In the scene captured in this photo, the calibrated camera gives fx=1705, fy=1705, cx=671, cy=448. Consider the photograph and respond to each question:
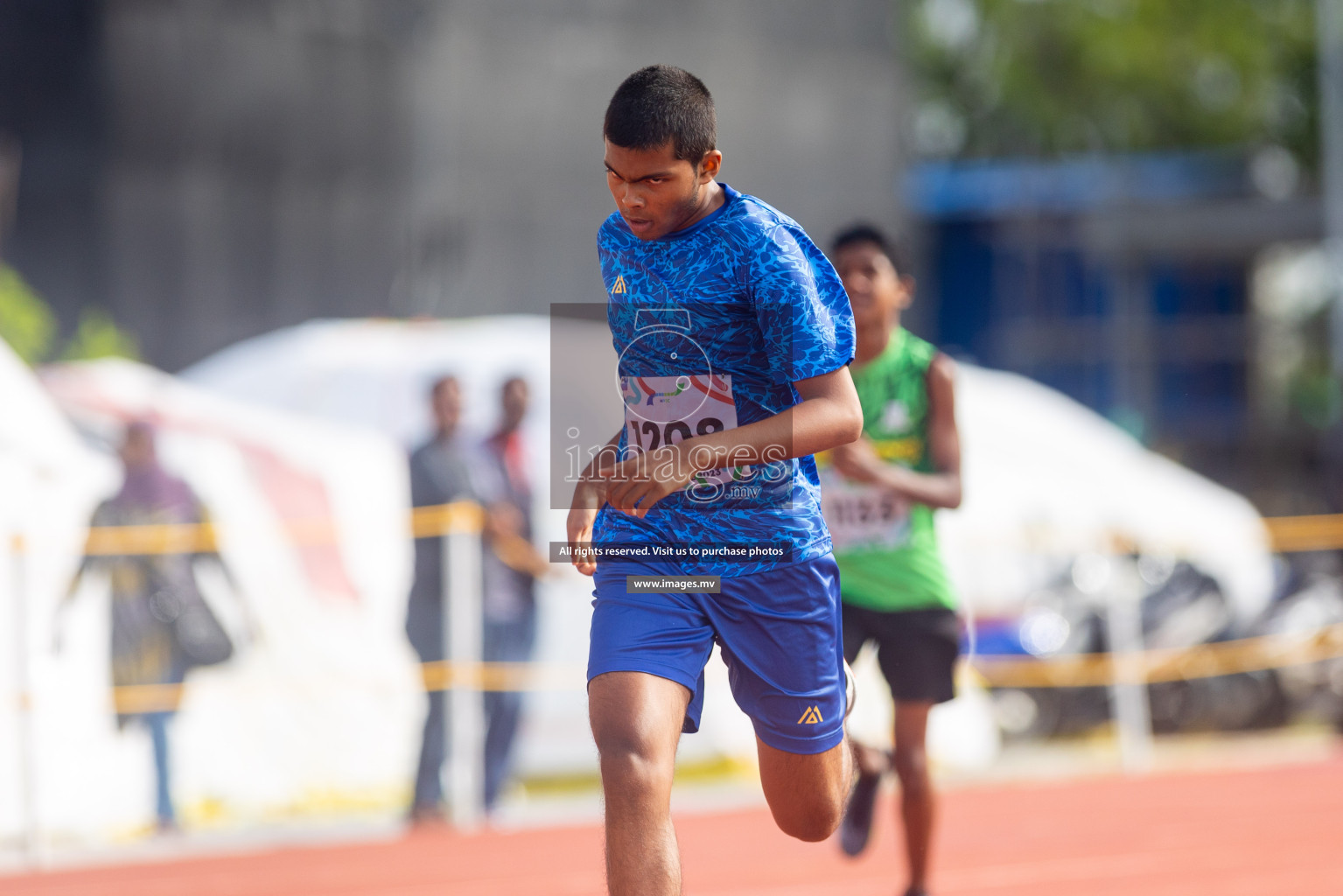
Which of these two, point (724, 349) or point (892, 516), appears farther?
point (892, 516)

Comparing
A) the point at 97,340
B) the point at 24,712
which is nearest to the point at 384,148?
the point at 97,340

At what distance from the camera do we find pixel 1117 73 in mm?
49312

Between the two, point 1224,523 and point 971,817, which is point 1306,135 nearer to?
point 1224,523

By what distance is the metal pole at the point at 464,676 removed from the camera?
30.6 ft

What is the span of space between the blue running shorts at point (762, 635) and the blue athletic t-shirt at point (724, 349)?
0.06 m

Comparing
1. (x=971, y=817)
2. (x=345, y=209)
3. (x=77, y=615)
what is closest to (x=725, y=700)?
(x=971, y=817)

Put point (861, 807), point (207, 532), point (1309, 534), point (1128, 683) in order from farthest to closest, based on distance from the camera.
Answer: point (1309, 534)
point (1128, 683)
point (207, 532)
point (861, 807)

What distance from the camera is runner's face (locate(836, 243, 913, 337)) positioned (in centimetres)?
577

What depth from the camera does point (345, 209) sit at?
14.8 metres

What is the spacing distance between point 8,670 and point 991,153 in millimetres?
48094

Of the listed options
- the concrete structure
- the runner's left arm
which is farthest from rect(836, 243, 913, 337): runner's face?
the concrete structure

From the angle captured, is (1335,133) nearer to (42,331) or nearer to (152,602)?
(42,331)

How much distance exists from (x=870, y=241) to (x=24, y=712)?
5.08 metres

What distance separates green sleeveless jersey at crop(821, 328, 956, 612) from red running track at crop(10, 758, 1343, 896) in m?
1.57
